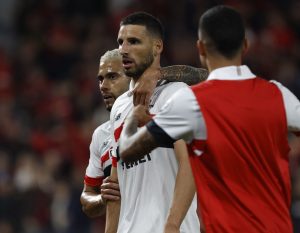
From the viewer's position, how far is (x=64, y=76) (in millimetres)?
13570

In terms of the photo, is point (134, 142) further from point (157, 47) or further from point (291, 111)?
point (157, 47)

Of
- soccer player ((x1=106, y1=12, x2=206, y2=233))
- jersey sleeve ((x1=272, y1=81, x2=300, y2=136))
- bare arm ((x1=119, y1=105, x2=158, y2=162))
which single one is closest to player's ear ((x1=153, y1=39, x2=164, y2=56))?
soccer player ((x1=106, y1=12, x2=206, y2=233))

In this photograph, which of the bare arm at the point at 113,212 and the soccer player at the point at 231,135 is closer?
the soccer player at the point at 231,135

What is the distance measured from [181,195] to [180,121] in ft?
1.86

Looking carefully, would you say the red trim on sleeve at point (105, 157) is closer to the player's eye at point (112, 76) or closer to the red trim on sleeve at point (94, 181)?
the red trim on sleeve at point (94, 181)

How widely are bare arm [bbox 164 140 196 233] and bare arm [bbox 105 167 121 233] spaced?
2.56 feet

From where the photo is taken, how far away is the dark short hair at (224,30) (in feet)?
12.8

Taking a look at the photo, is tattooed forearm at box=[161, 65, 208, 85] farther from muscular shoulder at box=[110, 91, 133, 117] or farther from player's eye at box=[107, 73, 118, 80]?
player's eye at box=[107, 73, 118, 80]

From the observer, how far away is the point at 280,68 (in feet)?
40.6

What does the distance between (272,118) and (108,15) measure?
10610mm

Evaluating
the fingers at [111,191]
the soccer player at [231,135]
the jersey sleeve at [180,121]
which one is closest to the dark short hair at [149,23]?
the fingers at [111,191]

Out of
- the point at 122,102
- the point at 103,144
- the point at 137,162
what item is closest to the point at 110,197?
the point at 137,162

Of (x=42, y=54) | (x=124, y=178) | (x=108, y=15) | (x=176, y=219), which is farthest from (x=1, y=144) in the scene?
(x=176, y=219)

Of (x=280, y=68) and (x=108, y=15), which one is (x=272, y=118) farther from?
(x=108, y=15)
